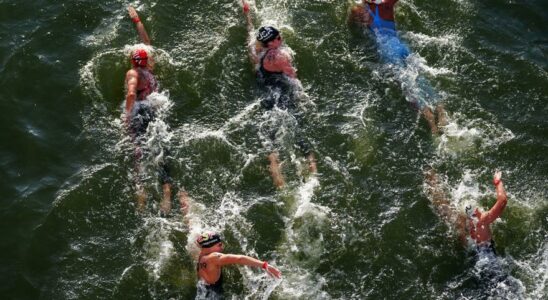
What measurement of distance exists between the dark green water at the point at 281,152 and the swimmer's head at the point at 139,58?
2.17ft

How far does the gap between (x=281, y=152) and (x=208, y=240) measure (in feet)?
9.36

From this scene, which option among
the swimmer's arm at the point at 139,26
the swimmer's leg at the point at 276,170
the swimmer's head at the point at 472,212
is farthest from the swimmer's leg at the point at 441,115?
the swimmer's arm at the point at 139,26

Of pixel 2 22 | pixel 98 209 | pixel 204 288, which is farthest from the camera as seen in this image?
pixel 2 22

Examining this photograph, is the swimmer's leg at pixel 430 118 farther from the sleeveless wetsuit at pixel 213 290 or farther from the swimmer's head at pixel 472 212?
the sleeveless wetsuit at pixel 213 290

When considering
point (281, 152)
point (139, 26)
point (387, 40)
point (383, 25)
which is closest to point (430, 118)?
point (387, 40)

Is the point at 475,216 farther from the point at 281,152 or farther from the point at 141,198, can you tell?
the point at 141,198

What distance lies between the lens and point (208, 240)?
10492 millimetres

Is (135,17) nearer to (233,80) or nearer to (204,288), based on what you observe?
(233,80)

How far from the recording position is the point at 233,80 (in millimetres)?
13844

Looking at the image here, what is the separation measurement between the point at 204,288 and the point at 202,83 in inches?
198

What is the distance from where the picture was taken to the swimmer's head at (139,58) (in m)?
13.3

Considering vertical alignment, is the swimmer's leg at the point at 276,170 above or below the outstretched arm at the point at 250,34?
below

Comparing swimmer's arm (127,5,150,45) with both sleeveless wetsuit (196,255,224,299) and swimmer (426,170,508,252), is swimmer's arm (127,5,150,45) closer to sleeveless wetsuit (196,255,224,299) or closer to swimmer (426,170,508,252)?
sleeveless wetsuit (196,255,224,299)

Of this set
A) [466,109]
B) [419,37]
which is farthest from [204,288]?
[419,37]
